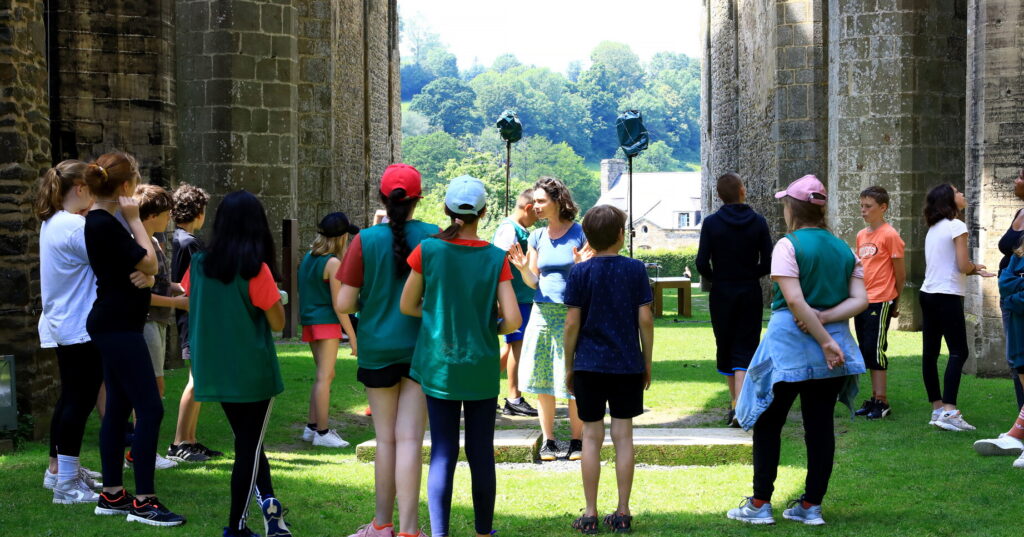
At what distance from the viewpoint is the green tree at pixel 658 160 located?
132 metres

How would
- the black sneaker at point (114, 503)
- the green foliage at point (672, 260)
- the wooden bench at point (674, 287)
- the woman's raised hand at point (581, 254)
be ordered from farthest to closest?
the green foliage at point (672, 260)
the wooden bench at point (674, 287)
the woman's raised hand at point (581, 254)
the black sneaker at point (114, 503)

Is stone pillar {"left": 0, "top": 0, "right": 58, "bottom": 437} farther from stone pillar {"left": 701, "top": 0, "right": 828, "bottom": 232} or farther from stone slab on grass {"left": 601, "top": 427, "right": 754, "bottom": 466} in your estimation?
stone pillar {"left": 701, "top": 0, "right": 828, "bottom": 232}

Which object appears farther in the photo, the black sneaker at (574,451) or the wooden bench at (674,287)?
the wooden bench at (674,287)

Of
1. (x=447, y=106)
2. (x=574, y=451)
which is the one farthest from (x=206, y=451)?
(x=447, y=106)

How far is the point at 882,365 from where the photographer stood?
8.27m

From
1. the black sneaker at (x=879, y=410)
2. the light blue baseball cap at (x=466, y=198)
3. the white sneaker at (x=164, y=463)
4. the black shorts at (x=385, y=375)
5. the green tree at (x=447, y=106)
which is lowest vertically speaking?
the white sneaker at (x=164, y=463)

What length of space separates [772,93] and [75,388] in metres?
14.8

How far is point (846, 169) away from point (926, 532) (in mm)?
10634

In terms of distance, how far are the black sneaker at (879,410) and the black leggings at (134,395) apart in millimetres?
5289

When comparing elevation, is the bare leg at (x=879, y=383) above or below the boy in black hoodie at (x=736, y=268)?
below

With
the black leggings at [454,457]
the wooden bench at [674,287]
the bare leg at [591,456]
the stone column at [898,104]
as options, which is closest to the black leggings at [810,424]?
the bare leg at [591,456]

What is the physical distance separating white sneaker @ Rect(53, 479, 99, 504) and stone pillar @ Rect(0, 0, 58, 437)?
2.32m

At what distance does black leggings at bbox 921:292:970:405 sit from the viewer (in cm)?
771

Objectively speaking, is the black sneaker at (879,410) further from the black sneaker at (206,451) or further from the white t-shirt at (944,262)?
the black sneaker at (206,451)
